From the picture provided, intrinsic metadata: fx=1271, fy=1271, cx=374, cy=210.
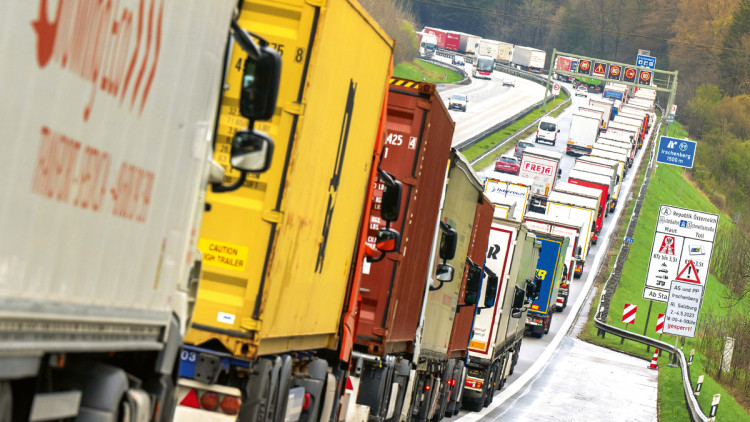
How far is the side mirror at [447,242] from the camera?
1655 cm

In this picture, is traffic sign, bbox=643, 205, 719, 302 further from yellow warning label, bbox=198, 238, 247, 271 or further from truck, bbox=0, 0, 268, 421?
truck, bbox=0, 0, 268, 421

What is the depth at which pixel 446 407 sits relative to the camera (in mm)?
21188

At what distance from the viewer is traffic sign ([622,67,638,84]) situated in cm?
10594

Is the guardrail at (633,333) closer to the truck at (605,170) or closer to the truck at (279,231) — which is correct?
the truck at (605,170)

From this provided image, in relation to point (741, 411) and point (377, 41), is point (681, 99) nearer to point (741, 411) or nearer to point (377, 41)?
point (741, 411)

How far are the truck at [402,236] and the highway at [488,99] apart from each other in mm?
74001

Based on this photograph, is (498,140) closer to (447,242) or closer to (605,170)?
(605,170)

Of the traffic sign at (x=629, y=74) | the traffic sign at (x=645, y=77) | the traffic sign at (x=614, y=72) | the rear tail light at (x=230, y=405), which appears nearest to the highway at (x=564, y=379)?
the rear tail light at (x=230, y=405)

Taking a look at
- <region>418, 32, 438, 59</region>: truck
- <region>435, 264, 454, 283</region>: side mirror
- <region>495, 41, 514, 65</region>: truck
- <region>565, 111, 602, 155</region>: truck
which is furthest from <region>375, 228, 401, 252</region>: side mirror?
<region>495, 41, 514, 65</region>: truck

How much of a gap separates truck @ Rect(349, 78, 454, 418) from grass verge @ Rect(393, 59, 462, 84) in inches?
4059

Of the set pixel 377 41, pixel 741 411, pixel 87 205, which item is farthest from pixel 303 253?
pixel 741 411

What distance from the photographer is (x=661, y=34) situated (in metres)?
189

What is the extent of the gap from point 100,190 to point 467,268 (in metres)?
15.8

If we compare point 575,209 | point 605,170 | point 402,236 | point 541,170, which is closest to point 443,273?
point 402,236
